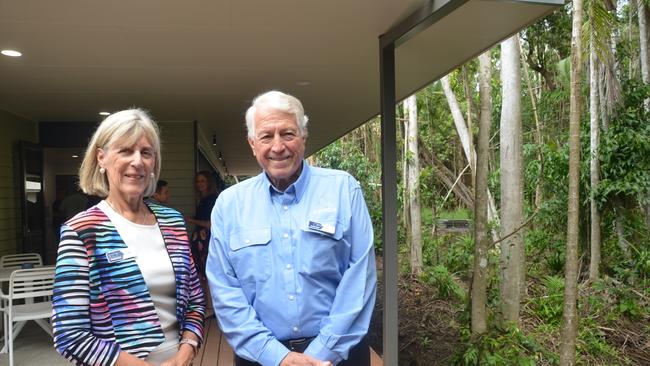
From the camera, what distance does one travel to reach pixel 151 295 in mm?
1467

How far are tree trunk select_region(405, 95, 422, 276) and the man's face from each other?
7.38 metres

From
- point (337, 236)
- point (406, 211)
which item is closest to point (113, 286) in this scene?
point (337, 236)

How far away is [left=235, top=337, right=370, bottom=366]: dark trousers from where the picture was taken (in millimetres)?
1606

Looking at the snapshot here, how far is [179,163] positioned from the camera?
6293 millimetres

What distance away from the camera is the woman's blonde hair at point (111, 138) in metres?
1.48

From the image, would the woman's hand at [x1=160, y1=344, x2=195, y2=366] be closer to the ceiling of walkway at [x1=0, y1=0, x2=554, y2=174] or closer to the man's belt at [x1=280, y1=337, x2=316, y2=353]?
the man's belt at [x1=280, y1=337, x2=316, y2=353]

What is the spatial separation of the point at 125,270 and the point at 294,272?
516 mm

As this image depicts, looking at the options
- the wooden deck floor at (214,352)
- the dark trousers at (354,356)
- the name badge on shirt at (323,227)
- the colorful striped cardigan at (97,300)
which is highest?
the name badge on shirt at (323,227)

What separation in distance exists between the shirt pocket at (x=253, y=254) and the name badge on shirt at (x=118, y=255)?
332 mm

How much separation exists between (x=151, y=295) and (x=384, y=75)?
1950 millimetres

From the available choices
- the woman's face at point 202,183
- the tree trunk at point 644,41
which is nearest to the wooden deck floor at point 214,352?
the woman's face at point 202,183

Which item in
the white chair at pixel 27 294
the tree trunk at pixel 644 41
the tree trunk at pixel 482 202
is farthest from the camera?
the tree trunk at pixel 644 41

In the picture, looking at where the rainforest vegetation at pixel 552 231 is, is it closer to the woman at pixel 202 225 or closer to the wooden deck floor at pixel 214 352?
the wooden deck floor at pixel 214 352

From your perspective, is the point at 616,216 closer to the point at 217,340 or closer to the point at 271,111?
the point at 217,340
